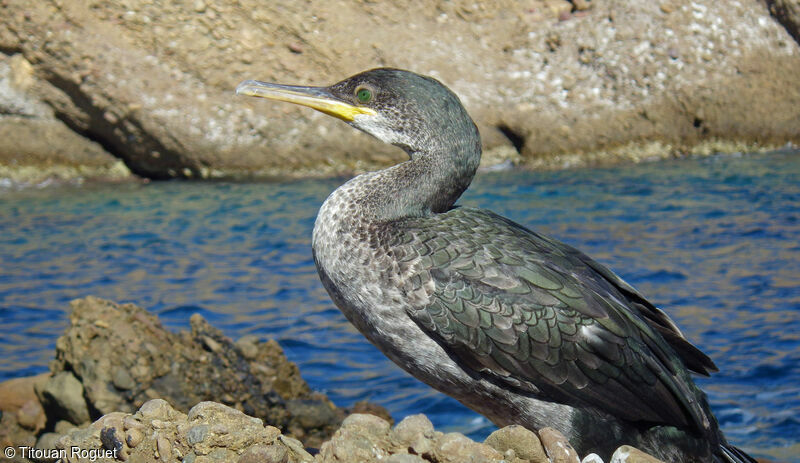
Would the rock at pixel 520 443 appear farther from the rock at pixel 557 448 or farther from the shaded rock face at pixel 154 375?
the shaded rock face at pixel 154 375

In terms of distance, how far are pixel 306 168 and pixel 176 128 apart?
5.64 feet

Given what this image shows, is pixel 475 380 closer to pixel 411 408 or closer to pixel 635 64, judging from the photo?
pixel 411 408

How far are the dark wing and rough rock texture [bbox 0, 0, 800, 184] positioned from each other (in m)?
9.17

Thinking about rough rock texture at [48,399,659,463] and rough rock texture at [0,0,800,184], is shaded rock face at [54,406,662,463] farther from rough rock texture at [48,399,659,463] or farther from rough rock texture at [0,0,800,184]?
rough rock texture at [0,0,800,184]

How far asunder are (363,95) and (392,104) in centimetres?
17

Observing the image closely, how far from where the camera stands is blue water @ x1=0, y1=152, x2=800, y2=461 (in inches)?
255

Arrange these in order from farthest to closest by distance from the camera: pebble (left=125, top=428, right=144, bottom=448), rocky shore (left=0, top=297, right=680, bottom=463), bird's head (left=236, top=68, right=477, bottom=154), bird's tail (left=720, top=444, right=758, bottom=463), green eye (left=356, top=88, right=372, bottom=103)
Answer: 1. rocky shore (left=0, top=297, right=680, bottom=463)
2. green eye (left=356, top=88, right=372, bottom=103)
3. bird's head (left=236, top=68, right=477, bottom=154)
4. bird's tail (left=720, top=444, right=758, bottom=463)
5. pebble (left=125, top=428, right=144, bottom=448)

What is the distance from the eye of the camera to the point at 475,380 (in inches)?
147

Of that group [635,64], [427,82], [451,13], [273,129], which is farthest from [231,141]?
[427,82]

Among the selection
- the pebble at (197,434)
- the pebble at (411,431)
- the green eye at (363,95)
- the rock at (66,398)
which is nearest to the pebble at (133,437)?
the pebble at (197,434)

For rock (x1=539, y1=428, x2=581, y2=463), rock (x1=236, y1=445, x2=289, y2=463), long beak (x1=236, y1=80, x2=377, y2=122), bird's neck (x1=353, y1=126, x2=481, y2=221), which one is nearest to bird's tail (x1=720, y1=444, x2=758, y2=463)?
rock (x1=539, y1=428, x2=581, y2=463)

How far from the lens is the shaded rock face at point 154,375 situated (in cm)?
504

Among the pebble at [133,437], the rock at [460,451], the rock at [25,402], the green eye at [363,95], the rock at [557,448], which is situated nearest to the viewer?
the rock at [460,451]

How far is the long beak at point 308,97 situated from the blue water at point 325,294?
2427mm
